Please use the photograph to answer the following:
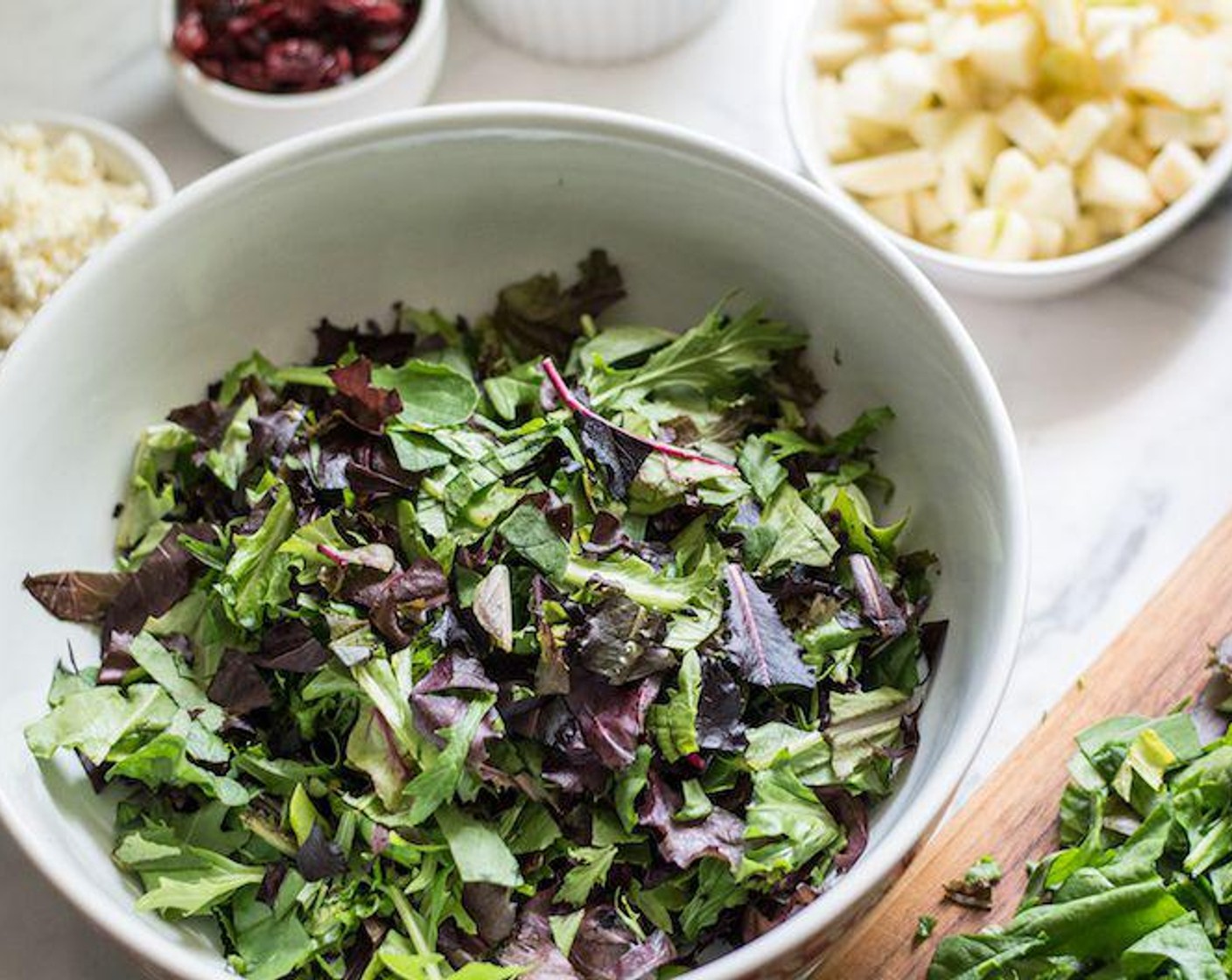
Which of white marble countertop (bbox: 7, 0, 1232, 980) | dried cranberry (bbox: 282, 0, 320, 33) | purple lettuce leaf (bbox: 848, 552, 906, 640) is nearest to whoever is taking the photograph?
purple lettuce leaf (bbox: 848, 552, 906, 640)

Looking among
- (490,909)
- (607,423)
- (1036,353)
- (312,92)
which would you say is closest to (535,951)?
(490,909)

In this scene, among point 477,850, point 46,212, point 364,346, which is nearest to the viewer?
point 477,850

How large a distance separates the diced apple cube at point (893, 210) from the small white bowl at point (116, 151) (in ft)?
2.26

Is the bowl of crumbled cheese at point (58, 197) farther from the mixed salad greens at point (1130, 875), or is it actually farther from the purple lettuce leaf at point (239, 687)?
the mixed salad greens at point (1130, 875)

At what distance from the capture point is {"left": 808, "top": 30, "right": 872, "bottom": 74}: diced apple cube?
5.85ft

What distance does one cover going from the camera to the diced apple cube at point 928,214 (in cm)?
171

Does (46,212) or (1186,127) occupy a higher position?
(1186,127)

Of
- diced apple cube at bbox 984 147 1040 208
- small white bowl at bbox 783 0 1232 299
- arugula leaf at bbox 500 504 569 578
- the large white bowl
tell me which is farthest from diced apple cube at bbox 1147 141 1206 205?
arugula leaf at bbox 500 504 569 578

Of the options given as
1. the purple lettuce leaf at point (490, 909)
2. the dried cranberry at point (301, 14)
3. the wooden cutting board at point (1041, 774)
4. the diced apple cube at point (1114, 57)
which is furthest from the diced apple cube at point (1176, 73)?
the purple lettuce leaf at point (490, 909)

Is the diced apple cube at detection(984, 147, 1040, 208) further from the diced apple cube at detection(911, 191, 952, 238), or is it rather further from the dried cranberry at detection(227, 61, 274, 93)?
the dried cranberry at detection(227, 61, 274, 93)

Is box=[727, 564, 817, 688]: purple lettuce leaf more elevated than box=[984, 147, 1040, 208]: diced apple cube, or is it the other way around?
box=[984, 147, 1040, 208]: diced apple cube

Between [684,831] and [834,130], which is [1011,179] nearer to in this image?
[834,130]

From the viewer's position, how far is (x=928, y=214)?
5.63ft

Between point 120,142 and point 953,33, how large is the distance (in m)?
0.82
